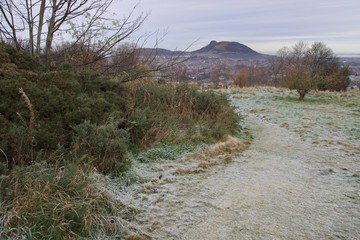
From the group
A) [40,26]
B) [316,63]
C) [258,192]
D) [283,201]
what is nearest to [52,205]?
[258,192]

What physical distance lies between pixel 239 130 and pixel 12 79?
16.3 ft

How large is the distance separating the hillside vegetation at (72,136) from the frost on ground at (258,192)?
43 centimetres

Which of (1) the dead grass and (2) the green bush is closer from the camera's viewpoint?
(2) the green bush

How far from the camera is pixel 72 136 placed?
4133 mm

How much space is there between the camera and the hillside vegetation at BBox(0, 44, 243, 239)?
2.66 m

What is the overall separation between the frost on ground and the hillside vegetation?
432 mm

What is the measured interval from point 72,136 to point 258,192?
2592 mm

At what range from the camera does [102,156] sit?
410 cm

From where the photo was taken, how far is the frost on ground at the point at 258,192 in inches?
116

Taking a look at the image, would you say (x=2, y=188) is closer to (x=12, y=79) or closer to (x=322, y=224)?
(x=12, y=79)

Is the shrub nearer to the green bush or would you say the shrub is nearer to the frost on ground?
the frost on ground

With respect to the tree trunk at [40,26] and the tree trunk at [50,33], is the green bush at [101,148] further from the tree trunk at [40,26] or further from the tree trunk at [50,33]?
the tree trunk at [40,26]

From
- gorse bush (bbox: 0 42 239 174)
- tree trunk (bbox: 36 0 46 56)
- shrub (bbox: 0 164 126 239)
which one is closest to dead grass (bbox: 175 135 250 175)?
gorse bush (bbox: 0 42 239 174)

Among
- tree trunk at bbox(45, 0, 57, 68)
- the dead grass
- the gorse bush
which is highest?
tree trunk at bbox(45, 0, 57, 68)
